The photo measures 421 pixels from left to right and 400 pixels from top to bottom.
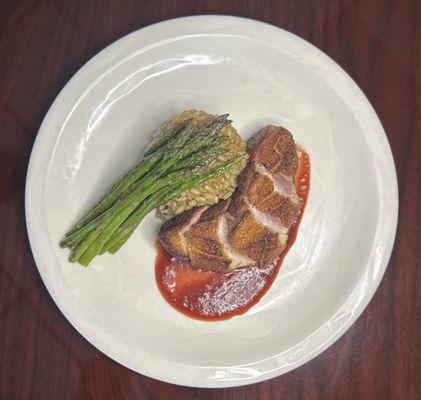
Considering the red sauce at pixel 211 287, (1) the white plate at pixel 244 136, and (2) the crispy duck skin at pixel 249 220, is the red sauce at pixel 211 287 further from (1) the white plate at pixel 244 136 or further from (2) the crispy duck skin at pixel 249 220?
(2) the crispy duck skin at pixel 249 220

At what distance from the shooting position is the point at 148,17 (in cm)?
457

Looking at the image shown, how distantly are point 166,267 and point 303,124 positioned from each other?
5.05ft

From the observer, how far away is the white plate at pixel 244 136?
4.14 meters

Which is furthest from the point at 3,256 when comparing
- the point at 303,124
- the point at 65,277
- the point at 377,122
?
the point at 377,122

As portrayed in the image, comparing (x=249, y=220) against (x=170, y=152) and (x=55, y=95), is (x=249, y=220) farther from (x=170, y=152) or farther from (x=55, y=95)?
(x=55, y=95)

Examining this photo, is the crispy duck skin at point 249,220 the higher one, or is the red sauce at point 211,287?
the crispy duck skin at point 249,220

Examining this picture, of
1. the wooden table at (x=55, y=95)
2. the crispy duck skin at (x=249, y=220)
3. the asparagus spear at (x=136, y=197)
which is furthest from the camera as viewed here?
the wooden table at (x=55, y=95)

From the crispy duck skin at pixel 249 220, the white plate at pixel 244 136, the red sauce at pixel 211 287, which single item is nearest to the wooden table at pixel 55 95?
the white plate at pixel 244 136

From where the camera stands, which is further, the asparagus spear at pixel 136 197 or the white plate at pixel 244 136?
the white plate at pixel 244 136

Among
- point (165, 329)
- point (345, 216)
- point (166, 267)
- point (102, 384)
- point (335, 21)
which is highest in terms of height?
point (335, 21)

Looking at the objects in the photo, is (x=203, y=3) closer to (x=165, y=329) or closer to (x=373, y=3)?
(x=373, y=3)

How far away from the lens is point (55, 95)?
4480 millimetres

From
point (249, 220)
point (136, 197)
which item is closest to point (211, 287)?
point (249, 220)

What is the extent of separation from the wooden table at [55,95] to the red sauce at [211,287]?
1.99 feet
